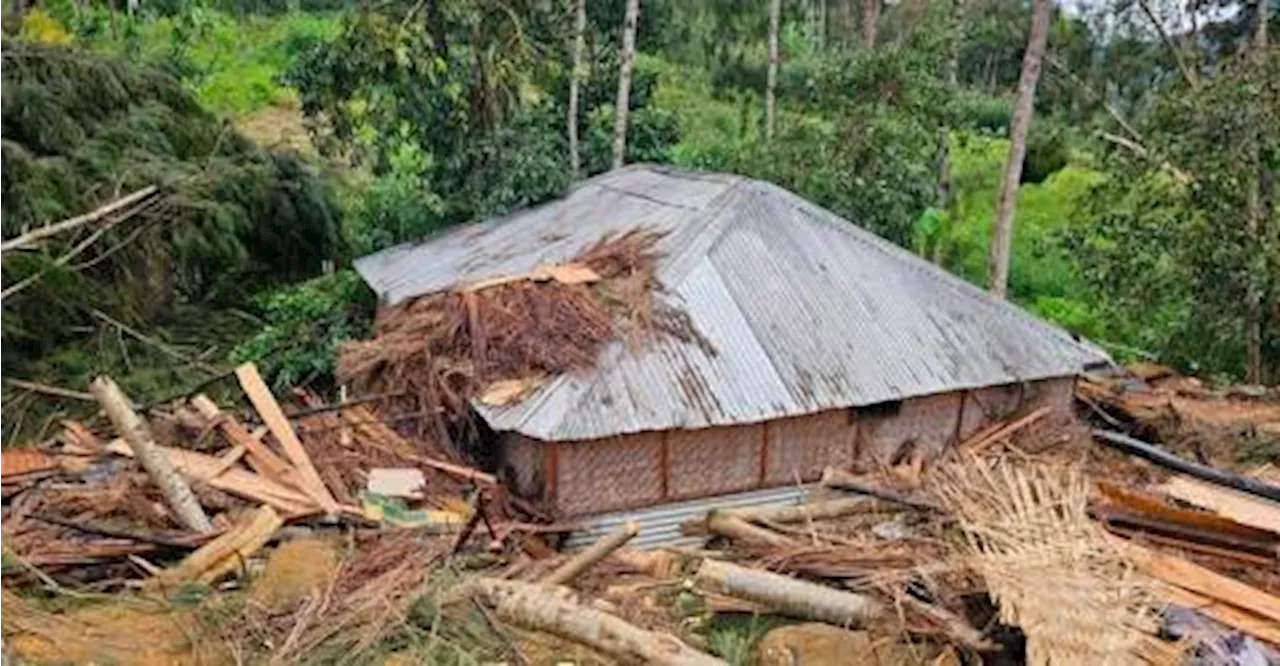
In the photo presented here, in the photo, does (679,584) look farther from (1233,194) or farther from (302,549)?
(1233,194)

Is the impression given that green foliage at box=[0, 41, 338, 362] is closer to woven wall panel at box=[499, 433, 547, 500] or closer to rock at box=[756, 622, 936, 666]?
woven wall panel at box=[499, 433, 547, 500]

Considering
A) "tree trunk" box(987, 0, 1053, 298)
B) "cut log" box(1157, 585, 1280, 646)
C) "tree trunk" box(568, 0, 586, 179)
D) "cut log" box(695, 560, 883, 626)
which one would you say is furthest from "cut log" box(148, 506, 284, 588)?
"tree trunk" box(987, 0, 1053, 298)

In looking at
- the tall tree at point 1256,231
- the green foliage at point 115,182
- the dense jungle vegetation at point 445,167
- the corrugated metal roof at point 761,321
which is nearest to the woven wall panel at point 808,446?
the corrugated metal roof at point 761,321

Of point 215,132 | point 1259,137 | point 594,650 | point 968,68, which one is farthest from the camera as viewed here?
point 968,68

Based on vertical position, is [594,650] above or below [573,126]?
below

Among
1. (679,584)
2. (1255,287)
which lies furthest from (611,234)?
(1255,287)

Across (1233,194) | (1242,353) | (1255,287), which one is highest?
(1233,194)

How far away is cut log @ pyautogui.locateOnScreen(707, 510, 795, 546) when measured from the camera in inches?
313

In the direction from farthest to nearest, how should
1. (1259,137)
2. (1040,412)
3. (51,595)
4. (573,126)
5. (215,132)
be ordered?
(573,126) < (215,132) < (1259,137) < (1040,412) < (51,595)

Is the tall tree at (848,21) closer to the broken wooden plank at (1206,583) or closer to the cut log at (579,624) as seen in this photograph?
the broken wooden plank at (1206,583)

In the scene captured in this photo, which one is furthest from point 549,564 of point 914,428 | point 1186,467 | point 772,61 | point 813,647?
point 772,61

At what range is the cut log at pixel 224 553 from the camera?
285 inches

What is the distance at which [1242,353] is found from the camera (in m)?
15.7

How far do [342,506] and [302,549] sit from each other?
1329mm
